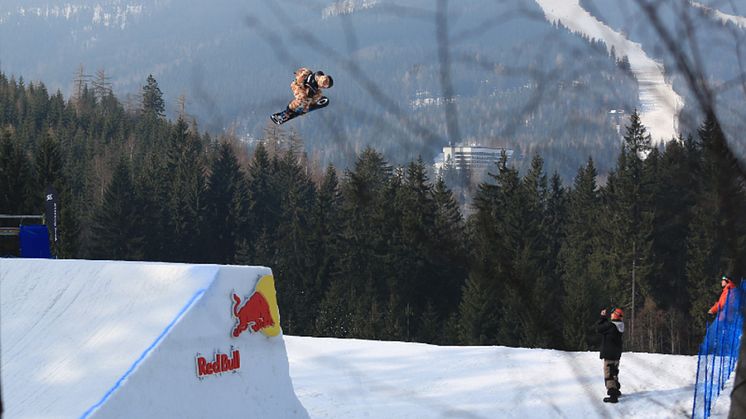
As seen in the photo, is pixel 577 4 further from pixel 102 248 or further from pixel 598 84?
pixel 102 248

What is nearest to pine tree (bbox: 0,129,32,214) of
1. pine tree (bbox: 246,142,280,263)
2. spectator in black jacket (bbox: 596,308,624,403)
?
pine tree (bbox: 246,142,280,263)

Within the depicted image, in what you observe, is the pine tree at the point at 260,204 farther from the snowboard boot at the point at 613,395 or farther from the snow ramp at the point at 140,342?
the snow ramp at the point at 140,342

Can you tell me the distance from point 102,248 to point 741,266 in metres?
62.1

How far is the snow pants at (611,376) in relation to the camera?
12.6 metres

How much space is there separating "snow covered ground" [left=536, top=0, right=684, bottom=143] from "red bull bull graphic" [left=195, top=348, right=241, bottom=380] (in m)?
8.43

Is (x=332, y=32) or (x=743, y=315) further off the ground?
(x=332, y=32)

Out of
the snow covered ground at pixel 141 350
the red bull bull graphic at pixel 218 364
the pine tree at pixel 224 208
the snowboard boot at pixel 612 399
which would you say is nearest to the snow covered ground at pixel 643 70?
the snow covered ground at pixel 141 350

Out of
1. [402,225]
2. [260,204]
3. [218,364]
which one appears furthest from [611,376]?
[260,204]

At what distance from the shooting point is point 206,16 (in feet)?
9.91

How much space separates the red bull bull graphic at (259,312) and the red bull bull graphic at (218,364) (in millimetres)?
278

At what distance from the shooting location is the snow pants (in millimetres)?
12594

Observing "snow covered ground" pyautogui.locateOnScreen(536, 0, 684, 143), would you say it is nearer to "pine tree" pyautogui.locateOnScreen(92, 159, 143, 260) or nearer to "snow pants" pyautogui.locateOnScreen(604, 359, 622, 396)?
"snow pants" pyautogui.locateOnScreen(604, 359, 622, 396)

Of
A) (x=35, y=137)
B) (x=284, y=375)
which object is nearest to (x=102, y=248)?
(x=35, y=137)

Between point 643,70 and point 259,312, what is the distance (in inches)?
368
